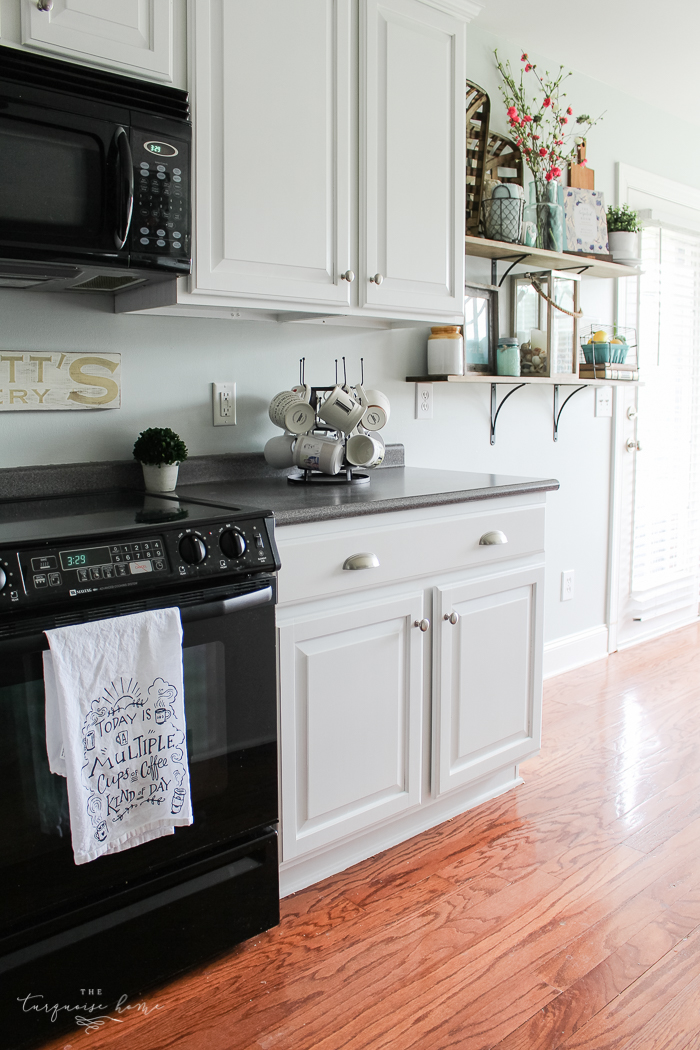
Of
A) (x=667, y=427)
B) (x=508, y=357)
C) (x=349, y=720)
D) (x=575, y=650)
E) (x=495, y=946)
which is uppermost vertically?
(x=508, y=357)

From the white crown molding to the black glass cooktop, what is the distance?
4.95 ft

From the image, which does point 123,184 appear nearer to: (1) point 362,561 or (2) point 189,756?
(1) point 362,561

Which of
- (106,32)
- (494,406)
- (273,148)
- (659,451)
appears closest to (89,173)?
(106,32)

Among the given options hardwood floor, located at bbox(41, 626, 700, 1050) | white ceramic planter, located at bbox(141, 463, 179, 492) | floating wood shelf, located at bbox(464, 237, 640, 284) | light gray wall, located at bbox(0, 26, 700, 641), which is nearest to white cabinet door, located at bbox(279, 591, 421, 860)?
hardwood floor, located at bbox(41, 626, 700, 1050)

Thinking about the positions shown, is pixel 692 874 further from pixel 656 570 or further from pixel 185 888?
pixel 656 570

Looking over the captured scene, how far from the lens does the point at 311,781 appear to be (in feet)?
6.14

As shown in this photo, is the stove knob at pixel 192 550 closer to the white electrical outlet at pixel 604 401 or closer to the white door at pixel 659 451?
the white electrical outlet at pixel 604 401

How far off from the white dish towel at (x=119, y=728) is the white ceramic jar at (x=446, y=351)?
1514 millimetres

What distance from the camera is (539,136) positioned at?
10.2 feet

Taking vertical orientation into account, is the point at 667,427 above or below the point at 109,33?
below

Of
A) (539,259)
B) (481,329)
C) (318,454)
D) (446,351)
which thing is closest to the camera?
(318,454)

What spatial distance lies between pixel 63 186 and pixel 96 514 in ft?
2.04

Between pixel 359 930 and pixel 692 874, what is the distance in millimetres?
838

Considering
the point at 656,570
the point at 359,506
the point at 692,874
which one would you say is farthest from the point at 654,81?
the point at 692,874
